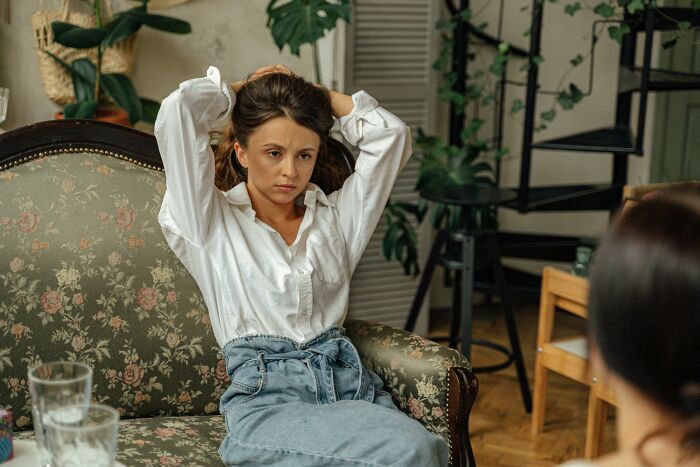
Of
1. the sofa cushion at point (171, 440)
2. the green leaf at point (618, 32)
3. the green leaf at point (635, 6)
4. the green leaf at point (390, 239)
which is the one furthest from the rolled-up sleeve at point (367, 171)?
the green leaf at point (618, 32)

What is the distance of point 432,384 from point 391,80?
6.41 ft

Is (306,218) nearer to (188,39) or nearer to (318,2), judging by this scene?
(318,2)

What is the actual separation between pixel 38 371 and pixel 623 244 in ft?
2.60

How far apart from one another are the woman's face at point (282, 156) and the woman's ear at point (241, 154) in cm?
4

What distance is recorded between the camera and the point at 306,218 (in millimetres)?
2145

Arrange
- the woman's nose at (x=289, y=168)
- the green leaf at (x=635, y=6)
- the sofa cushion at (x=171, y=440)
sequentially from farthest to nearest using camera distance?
the green leaf at (x=635, y=6) < the woman's nose at (x=289, y=168) < the sofa cushion at (x=171, y=440)

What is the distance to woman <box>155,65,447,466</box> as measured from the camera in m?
1.91

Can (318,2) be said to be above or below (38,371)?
above

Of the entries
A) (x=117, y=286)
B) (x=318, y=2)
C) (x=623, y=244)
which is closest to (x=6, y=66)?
(x=318, y=2)

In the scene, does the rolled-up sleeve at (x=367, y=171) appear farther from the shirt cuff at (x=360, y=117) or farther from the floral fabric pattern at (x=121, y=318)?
the floral fabric pattern at (x=121, y=318)

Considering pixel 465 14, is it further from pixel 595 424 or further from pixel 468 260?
pixel 595 424

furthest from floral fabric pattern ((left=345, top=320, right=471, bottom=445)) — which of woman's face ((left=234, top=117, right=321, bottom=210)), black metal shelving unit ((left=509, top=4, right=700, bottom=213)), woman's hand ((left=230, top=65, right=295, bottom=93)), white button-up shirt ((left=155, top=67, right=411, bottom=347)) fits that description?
black metal shelving unit ((left=509, top=4, right=700, bottom=213))

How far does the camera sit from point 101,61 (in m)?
2.98

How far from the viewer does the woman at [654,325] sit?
2.74ft
